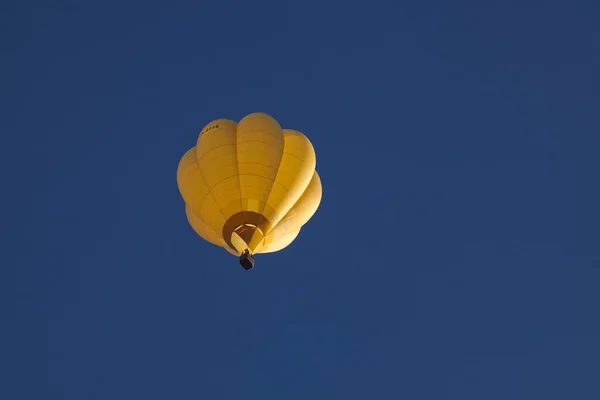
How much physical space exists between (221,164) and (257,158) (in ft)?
3.15

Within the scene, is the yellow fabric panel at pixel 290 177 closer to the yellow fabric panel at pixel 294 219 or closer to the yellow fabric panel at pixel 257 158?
the yellow fabric panel at pixel 257 158

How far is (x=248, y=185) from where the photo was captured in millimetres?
26094

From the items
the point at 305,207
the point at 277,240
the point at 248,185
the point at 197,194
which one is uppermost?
the point at 305,207

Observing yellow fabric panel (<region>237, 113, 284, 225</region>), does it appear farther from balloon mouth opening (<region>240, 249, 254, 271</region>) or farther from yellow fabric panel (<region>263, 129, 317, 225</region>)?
balloon mouth opening (<region>240, 249, 254, 271</region>)

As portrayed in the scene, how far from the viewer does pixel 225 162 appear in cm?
2638

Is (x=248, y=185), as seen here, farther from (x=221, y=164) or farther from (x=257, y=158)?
(x=221, y=164)

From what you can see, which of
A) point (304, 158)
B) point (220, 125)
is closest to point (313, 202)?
point (304, 158)

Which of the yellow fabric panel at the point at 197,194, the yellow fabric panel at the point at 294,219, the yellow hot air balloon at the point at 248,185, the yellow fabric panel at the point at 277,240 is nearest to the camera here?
the yellow hot air balloon at the point at 248,185

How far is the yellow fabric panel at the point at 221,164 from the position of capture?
2603 cm

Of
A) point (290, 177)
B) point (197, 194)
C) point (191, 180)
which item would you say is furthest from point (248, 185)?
point (191, 180)

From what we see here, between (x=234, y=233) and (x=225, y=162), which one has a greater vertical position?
(x=225, y=162)

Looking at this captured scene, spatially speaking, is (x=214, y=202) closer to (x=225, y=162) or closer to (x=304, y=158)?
(x=225, y=162)

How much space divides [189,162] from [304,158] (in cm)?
315

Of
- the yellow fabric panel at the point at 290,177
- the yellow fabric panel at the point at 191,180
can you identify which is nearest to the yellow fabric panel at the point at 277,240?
the yellow fabric panel at the point at 290,177
